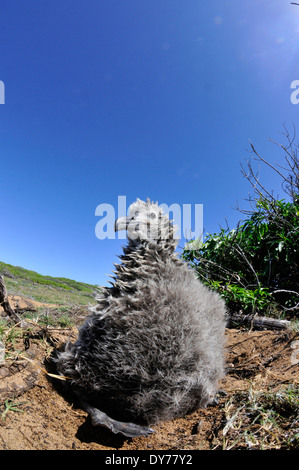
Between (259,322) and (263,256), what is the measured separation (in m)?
2.44

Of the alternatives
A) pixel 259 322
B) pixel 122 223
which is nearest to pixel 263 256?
pixel 259 322

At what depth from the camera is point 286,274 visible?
19.9 feet

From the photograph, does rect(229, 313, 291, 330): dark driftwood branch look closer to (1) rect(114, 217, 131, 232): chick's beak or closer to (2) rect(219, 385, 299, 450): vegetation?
(2) rect(219, 385, 299, 450): vegetation

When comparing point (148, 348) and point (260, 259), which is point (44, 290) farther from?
point (148, 348)

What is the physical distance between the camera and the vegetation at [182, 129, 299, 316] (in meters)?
5.52

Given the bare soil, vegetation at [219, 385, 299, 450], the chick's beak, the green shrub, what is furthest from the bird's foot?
the green shrub

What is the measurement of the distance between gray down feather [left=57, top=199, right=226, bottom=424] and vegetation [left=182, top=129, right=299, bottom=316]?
305cm

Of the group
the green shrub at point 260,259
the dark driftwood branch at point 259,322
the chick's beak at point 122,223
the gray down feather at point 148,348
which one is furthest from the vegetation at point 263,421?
the green shrub at point 260,259

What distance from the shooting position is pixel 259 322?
4.46 m

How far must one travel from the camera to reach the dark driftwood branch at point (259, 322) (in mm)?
4188

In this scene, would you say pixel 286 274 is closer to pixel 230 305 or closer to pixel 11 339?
pixel 230 305

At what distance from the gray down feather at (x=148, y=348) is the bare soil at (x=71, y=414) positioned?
162mm

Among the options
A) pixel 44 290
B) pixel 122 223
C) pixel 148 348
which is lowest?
pixel 148 348
